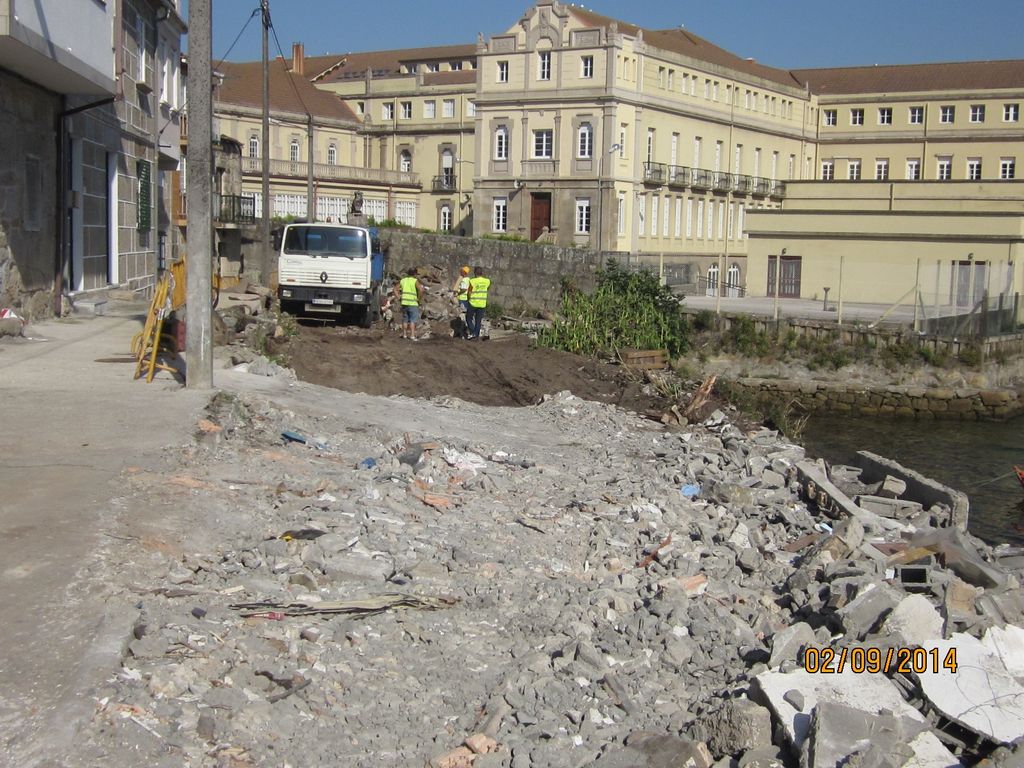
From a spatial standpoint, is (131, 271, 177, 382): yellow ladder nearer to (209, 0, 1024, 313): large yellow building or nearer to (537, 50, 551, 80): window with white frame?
(209, 0, 1024, 313): large yellow building

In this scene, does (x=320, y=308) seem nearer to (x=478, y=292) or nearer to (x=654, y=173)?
(x=478, y=292)

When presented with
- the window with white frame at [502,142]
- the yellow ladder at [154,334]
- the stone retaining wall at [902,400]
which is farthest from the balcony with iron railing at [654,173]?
the yellow ladder at [154,334]

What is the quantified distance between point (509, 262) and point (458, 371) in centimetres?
1623

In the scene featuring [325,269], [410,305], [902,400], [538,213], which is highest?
[538,213]

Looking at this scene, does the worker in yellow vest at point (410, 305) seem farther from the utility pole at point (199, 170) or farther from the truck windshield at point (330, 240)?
the utility pole at point (199, 170)

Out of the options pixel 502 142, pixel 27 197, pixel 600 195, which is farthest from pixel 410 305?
pixel 502 142

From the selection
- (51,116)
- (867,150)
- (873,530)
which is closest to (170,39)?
(51,116)

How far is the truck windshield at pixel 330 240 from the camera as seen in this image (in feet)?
82.0

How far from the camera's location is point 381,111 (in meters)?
75.0

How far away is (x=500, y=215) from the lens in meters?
59.6

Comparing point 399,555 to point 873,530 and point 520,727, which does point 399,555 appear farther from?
point 873,530

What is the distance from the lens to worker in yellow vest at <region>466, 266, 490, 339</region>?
2492 centimetres

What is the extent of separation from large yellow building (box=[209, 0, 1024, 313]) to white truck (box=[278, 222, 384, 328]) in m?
16.2
